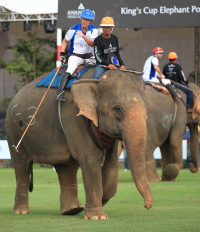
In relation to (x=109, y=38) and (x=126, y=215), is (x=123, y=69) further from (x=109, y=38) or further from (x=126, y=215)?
(x=126, y=215)

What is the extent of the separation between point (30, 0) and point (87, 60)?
13.6 metres

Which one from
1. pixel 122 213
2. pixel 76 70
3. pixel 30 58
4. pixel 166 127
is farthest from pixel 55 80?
pixel 30 58

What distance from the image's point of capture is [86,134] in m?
8.43

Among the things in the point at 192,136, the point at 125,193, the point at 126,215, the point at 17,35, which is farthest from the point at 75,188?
the point at 17,35

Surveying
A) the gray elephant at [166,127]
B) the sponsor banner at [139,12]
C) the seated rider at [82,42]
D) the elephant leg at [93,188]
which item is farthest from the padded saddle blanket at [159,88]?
the elephant leg at [93,188]

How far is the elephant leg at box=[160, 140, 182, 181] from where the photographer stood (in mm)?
15070

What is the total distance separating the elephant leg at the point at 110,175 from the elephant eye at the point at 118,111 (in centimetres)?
97

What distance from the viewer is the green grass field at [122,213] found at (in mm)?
7301

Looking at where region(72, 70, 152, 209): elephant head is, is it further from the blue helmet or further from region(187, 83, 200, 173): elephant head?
region(187, 83, 200, 173): elephant head

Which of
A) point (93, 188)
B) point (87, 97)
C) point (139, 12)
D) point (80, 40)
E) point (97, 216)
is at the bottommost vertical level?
point (97, 216)

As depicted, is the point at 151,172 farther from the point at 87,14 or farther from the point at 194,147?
the point at 87,14

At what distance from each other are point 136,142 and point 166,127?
307 inches

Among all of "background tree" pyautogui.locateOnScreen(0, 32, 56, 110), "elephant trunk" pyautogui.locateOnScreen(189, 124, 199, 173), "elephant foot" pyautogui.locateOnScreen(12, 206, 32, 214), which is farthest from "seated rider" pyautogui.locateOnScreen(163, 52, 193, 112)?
"background tree" pyautogui.locateOnScreen(0, 32, 56, 110)

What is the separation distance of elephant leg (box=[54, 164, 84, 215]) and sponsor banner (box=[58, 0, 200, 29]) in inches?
427
